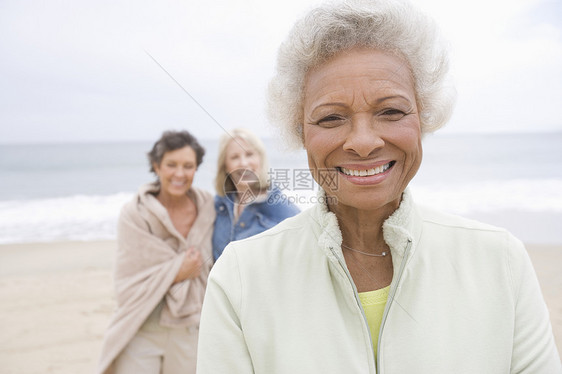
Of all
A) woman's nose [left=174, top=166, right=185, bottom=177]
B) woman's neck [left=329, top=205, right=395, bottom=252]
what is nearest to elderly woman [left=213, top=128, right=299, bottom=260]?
woman's nose [left=174, top=166, right=185, bottom=177]

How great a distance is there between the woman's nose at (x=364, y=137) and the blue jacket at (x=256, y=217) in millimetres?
1719

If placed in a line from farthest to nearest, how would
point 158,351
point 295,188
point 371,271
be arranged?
point 158,351, point 295,188, point 371,271

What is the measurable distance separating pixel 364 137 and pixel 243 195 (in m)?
1.98

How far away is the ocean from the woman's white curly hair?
0.68 feet

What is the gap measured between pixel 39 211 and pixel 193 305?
1088 centimetres

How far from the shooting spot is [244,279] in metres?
1.17

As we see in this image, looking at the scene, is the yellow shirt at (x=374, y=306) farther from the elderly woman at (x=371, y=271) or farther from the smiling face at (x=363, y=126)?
the smiling face at (x=363, y=126)

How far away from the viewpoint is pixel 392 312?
111 centimetres

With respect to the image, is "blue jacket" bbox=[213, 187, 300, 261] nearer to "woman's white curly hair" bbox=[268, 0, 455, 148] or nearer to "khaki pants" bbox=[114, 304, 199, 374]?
"khaki pants" bbox=[114, 304, 199, 374]

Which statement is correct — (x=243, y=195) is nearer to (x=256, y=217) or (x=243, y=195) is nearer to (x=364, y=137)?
(x=256, y=217)

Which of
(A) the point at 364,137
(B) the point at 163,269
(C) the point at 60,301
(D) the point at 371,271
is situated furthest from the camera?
(C) the point at 60,301

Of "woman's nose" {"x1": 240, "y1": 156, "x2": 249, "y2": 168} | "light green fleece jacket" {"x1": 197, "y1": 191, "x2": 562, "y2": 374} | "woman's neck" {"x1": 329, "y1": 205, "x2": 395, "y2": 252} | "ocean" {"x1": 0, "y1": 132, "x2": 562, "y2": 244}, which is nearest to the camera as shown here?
"light green fleece jacket" {"x1": 197, "y1": 191, "x2": 562, "y2": 374}

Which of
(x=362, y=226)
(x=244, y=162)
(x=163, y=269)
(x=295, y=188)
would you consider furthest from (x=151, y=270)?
(x=362, y=226)

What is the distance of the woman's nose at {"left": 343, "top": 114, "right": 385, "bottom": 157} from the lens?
1.11m
